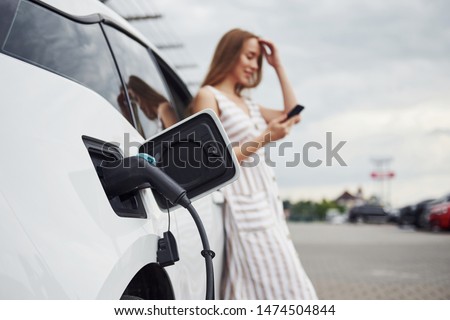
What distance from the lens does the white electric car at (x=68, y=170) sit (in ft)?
3.85

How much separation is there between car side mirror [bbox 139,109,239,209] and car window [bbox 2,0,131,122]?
245 millimetres

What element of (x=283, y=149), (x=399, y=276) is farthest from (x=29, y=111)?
(x=399, y=276)

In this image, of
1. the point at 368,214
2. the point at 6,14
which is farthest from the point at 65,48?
the point at 368,214

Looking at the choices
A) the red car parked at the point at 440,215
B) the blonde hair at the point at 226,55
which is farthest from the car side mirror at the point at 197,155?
the red car parked at the point at 440,215

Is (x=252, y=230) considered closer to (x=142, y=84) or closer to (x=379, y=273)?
(x=142, y=84)

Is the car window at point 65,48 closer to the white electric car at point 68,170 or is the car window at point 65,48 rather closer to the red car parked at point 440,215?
the white electric car at point 68,170

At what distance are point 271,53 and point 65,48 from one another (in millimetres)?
1854

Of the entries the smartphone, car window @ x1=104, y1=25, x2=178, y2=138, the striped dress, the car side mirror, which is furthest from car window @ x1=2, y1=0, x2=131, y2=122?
the striped dress

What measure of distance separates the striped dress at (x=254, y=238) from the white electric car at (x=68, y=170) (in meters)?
0.89

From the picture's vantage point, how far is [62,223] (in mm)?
1241
